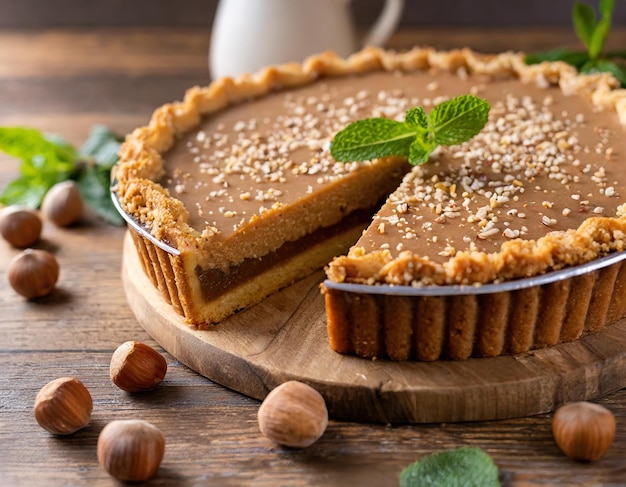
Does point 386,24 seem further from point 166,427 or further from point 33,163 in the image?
point 166,427

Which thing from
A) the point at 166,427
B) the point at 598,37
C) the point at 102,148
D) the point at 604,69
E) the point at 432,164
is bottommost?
the point at 166,427

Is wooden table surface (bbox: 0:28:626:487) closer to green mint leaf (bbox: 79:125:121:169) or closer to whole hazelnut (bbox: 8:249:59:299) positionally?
whole hazelnut (bbox: 8:249:59:299)

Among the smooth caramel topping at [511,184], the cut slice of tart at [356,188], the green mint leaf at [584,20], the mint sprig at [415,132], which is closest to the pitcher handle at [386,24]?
the cut slice of tart at [356,188]

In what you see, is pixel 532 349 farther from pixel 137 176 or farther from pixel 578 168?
pixel 137 176

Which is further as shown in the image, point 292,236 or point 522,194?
point 292,236

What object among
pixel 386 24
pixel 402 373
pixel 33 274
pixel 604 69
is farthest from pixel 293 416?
pixel 386 24

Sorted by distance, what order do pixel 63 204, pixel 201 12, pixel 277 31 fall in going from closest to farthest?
1. pixel 63 204
2. pixel 277 31
3. pixel 201 12

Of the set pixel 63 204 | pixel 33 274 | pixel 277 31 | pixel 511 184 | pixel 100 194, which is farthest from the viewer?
pixel 277 31

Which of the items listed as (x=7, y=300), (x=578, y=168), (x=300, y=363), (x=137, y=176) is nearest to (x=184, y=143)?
(x=137, y=176)
